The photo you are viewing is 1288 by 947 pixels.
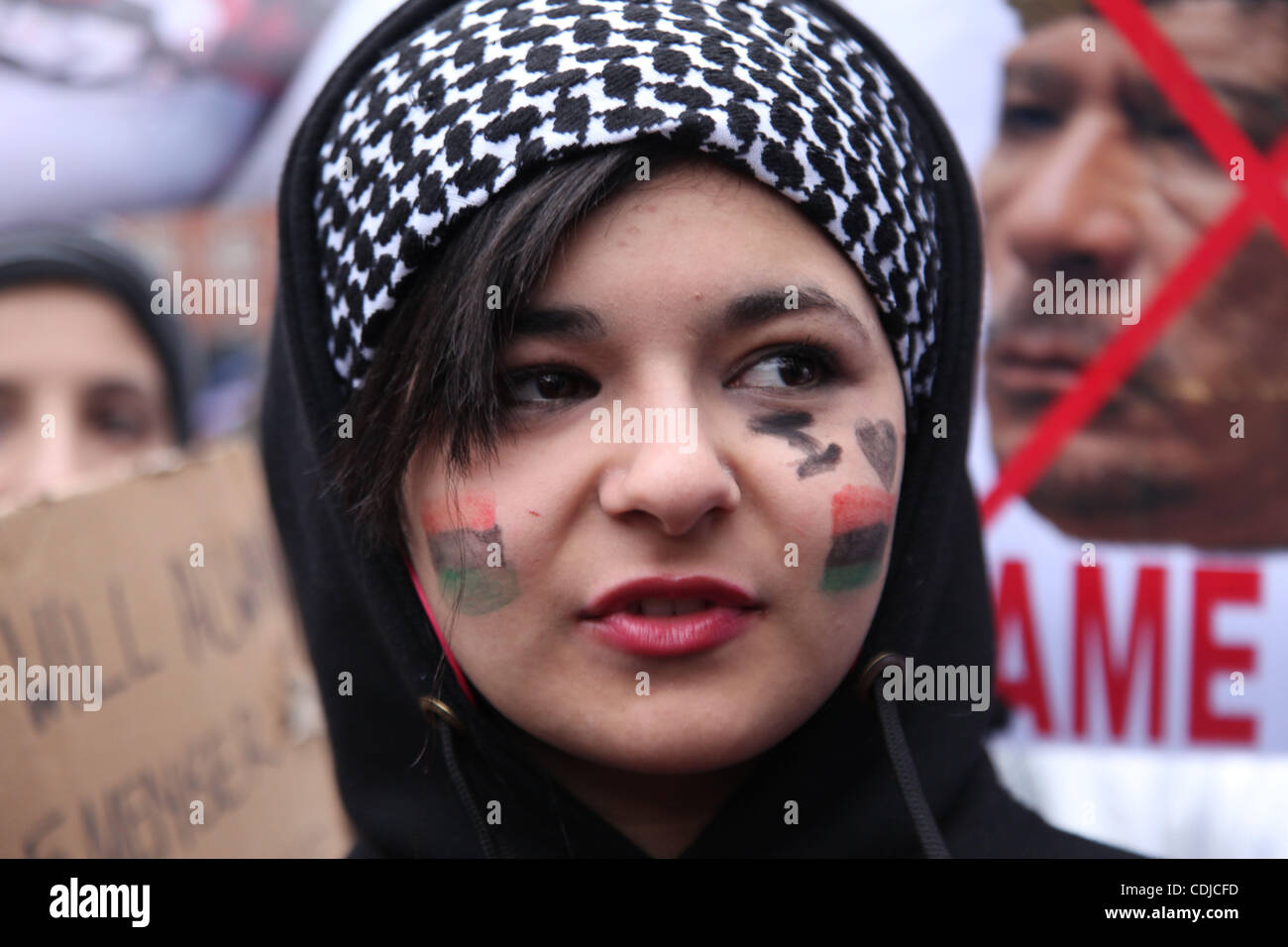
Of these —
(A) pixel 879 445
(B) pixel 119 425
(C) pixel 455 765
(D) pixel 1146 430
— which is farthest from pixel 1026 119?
(B) pixel 119 425

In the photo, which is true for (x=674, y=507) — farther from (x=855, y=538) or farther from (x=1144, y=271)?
(x=1144, y=271)

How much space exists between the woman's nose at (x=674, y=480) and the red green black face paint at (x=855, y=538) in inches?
4.6

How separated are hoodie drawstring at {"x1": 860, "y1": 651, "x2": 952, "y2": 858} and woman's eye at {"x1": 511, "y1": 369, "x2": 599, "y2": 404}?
457 millimetres

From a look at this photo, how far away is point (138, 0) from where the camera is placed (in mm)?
2727

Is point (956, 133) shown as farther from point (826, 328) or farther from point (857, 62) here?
point (826, 328)

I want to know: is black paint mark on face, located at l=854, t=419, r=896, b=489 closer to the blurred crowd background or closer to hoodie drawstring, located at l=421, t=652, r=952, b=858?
hoodie drawstring, located at l=421, t=652, r=952, b=858

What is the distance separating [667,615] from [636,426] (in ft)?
0.60

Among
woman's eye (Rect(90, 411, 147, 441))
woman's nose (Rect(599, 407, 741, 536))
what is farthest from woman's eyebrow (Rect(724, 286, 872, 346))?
woman's eye (Rect(90, 411, 147, 441))

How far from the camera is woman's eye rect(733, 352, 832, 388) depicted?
1.10 m

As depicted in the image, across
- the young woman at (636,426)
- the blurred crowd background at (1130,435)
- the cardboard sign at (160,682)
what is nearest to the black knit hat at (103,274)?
the cardboard sign at (160,682)

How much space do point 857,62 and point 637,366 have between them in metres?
0.52

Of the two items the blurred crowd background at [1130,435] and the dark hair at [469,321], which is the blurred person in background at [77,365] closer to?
the blurred crowd background at [1130,435]

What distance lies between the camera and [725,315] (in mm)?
1038

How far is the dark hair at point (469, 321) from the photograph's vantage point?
3.38 feet
